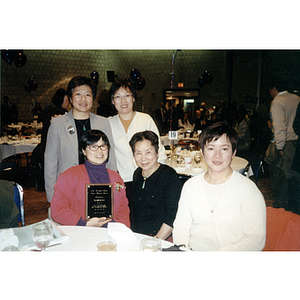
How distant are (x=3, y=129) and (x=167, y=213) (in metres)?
1.65

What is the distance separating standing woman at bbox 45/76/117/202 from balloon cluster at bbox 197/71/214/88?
963 mm

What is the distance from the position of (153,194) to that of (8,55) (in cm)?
169

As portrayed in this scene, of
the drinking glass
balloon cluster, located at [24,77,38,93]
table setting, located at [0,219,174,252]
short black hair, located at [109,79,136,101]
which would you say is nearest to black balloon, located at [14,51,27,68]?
balloon cluster, located at [24,77,38,93]

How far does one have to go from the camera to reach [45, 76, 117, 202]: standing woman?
2.20 m

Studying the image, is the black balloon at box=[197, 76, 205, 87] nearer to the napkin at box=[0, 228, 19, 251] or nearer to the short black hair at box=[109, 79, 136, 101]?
the short black hair at box=[109, 79, 136, 101]

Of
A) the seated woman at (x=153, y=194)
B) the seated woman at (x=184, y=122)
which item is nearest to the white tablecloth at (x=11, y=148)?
the seated woman at (x=153, y=194)

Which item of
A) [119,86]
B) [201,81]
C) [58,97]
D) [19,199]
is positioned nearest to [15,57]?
[58,97]

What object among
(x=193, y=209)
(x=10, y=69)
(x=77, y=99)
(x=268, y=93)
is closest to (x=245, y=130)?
(x=268, y=93)

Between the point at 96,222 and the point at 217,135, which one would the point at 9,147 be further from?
the point at 217,135

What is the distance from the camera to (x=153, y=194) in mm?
2068

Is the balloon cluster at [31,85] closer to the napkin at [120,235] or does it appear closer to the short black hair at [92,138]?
the short black hair at [92,138]

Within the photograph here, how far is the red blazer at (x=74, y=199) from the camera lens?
6.50 ft
